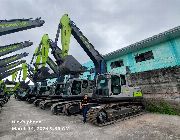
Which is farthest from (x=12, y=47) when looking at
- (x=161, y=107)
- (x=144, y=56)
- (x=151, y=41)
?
(x=161, y=107)

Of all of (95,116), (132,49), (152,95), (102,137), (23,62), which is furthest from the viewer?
(23,62)

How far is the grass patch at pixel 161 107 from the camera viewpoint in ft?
34.6

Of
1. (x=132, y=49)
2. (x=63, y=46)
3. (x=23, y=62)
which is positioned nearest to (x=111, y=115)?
(x=63, y=46)

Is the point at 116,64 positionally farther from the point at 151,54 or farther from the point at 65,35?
the point at 65,35

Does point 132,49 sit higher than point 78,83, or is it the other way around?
point 132,49

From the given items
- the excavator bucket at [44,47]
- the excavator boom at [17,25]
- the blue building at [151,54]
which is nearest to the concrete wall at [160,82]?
the blue building at [151,54]

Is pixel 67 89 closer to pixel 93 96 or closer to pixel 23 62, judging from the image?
pixel 93 96

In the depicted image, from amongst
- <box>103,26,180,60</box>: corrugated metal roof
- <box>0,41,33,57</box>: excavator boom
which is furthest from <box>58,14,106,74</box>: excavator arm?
<box>0,41,33,57</box>: excavator boom

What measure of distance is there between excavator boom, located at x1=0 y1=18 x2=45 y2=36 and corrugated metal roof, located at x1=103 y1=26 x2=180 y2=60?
28.7ft

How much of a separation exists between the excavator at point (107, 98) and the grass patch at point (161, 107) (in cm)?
55

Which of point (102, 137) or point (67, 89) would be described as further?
point (67, 89)

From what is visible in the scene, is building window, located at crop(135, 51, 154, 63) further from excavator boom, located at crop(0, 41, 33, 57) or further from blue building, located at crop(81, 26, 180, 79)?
excavator boom, located at crop(0, 41, 33, 57)

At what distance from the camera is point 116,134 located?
6891 millimetres

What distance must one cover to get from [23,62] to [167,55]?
28268mm
